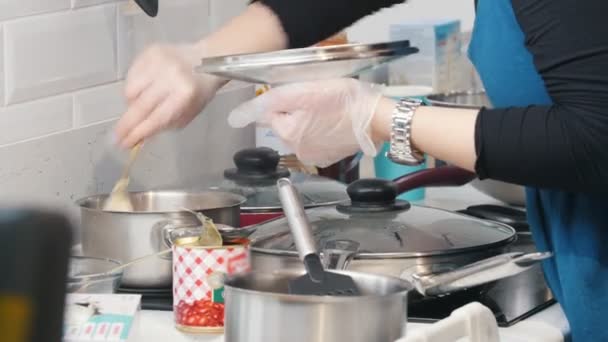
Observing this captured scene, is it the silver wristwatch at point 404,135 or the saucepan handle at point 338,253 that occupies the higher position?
the silver wristwatch at point 404,135

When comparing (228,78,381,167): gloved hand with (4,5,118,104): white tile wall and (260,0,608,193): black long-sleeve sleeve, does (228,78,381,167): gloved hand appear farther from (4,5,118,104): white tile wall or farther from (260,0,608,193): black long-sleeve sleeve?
(4,5,118,104): white tile wall

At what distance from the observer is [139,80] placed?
1.14m

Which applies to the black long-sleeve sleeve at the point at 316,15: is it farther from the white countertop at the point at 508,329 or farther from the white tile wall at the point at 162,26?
the white countertop at the point at 508,329

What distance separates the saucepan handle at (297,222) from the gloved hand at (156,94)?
0.26 m

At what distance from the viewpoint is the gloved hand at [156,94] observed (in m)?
1.14

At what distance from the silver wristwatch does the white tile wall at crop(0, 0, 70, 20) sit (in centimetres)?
55

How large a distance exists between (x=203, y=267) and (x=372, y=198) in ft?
0.95

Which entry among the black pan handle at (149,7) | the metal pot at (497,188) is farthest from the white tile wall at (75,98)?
the metal pot at (497,188)

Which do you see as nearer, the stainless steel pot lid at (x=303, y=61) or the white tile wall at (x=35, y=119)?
the stainless steel pot lid at (x=303, y=61)

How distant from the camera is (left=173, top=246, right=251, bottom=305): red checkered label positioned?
3.25ft

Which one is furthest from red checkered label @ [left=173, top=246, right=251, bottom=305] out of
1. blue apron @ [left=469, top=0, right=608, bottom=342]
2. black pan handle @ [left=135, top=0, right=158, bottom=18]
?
black pan handle @ [left=135, top=0, right=158, bottom=18]

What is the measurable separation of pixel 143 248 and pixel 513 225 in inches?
22.9

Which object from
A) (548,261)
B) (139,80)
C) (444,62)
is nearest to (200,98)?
(139,80)

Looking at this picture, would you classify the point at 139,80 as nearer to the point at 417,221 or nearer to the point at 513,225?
the point at 417,221
